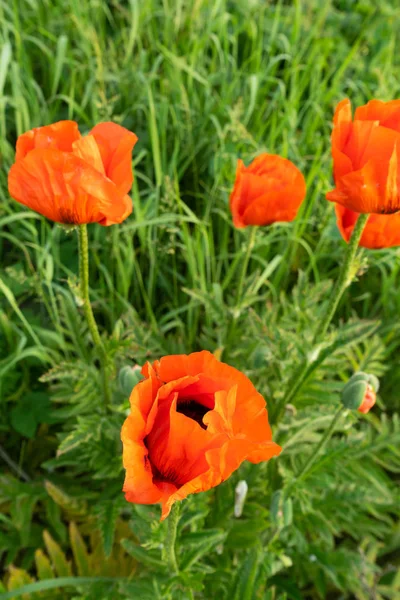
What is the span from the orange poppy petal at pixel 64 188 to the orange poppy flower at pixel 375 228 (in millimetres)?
394

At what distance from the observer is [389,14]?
2.49m

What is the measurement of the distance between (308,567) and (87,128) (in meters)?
1.43

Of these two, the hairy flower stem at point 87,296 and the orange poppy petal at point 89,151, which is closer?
the orange poppy petal at point 89,151

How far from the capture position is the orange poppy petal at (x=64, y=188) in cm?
91

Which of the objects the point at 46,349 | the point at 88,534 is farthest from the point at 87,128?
the point at 88,534

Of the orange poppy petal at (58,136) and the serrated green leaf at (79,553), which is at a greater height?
the orange poppy petal at (58,136)

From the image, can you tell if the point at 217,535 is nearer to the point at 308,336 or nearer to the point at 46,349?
the point at 308,336

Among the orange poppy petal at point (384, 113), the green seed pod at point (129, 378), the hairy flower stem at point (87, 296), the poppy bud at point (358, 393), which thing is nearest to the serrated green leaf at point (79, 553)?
the hairy flower stem at point (87, 296)

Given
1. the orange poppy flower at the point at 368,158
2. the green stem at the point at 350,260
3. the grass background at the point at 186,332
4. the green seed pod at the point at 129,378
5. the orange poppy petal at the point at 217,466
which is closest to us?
the orange poppy petal at the point at 217,466

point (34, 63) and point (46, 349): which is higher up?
point (34, 63)

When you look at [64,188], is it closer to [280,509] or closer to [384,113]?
[384,113]

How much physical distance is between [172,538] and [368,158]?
643 millimetres

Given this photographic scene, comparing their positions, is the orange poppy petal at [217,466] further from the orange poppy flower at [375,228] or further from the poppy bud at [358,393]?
the orange poppy flower at [375,228]

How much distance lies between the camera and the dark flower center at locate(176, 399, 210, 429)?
2.55ft
